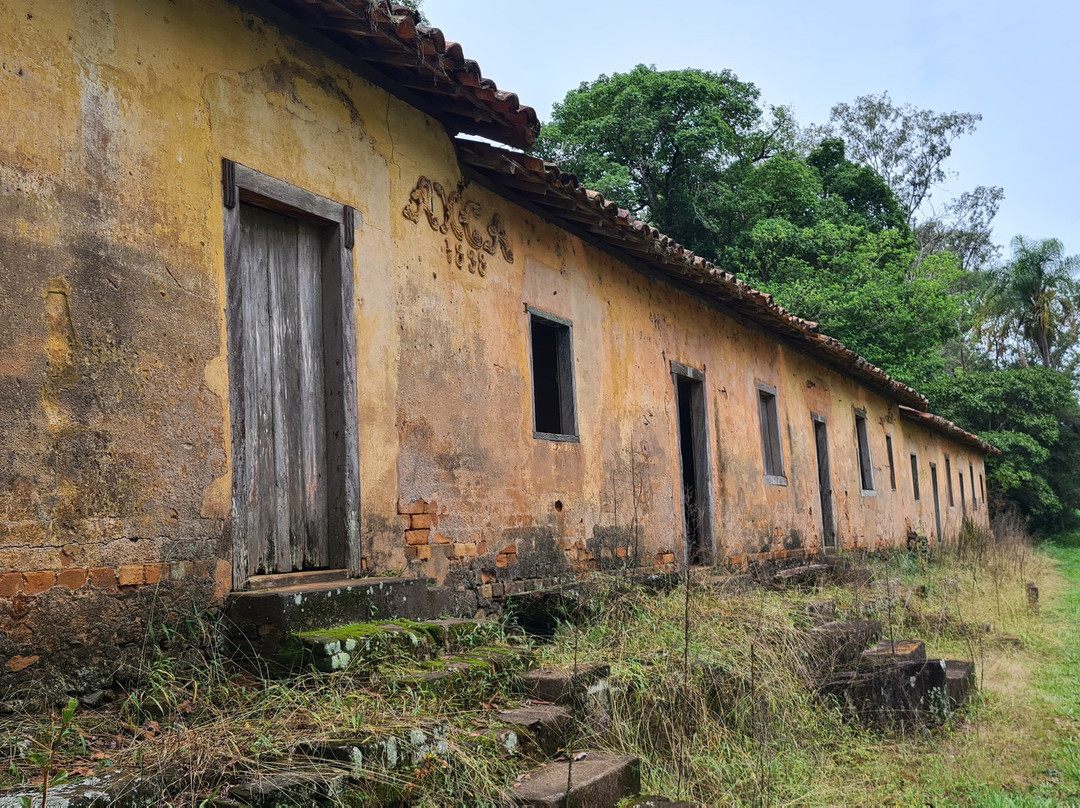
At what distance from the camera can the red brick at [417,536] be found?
5566 millimetres

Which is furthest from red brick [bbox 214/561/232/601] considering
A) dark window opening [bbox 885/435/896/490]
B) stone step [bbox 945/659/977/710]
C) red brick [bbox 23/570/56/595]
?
dark window opening [bbox 885/435/896/490]

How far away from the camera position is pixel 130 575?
3.89 metres

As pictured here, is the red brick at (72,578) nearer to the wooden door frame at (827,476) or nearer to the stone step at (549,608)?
the stone step at (549,608)

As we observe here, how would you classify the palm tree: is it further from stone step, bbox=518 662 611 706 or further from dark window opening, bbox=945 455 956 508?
stone step, bbox=518 662 611 706

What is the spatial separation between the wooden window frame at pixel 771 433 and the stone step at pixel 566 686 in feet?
26.1

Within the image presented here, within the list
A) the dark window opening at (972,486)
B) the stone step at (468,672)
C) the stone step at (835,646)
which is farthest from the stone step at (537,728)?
the dark window opening at (972,486)

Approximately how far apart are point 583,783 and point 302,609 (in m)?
1.53

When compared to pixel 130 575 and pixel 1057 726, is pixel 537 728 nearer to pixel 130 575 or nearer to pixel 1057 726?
pixel 130 575

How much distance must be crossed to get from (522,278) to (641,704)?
351 centimetres

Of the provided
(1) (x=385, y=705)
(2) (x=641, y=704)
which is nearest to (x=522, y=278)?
(2) (x=641, y=704)

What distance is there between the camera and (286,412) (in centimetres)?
507

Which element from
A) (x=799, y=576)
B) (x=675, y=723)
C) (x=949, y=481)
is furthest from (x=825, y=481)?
(x=949, y=481)

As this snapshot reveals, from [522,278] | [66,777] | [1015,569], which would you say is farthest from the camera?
[1015,569]

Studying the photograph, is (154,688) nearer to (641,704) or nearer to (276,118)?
(641,704)
